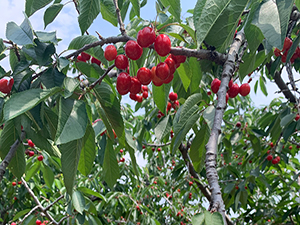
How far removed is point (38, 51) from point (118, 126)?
1.26 ft

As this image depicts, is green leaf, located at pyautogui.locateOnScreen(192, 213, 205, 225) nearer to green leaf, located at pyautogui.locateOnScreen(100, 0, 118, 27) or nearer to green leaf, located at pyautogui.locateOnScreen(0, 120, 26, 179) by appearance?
green leaf, located at pyautogui.locateOnScreen(0, 120, 26, 179)

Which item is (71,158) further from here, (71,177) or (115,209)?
(115,209)

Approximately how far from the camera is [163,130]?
148 centimetres

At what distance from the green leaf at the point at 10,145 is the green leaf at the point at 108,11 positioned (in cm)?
60

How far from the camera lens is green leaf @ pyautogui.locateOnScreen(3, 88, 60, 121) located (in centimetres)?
70

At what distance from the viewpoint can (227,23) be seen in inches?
31.9

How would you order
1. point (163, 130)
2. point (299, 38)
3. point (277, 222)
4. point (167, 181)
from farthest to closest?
point (167, 181), point (277, 222), point (163, 130), point (299, 38)

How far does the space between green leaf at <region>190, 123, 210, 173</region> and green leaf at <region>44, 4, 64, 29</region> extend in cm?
84

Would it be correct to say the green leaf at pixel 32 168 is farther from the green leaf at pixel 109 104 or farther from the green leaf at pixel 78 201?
the green leaf at pixel 109 104

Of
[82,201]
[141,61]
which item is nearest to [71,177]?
[141,61]

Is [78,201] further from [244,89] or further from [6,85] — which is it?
[244,89]

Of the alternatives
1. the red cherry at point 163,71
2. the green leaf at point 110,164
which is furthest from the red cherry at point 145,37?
the green leaf at point 110,164

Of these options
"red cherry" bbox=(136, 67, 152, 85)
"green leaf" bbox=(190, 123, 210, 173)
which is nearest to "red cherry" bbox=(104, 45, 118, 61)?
"red cherry" bbox=(136, 67, 152, 85)

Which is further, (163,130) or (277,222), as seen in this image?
(277,222)
